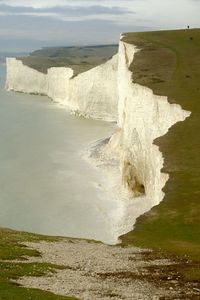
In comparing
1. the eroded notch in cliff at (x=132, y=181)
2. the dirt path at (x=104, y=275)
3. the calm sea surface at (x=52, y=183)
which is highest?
the dirt path at (x=104, y=275)

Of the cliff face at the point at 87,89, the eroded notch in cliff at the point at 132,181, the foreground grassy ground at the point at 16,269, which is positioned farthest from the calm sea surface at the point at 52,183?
the cliff face at the point at 87,89

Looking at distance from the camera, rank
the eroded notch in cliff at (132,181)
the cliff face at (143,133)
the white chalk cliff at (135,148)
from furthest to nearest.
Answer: the eroded notch in cliff at (132,181) → the cliff face at (143,133) → the white chalk cliff at (135,148)

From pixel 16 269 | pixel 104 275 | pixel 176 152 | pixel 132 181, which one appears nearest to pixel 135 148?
pixel 132 181

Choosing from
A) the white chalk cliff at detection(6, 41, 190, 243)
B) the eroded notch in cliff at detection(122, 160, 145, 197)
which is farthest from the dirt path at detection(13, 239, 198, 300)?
the eroded notch in cliff at detection(122, 160, 145, 197)

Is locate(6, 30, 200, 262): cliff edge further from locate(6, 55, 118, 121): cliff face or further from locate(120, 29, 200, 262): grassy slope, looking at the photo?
locate(6, 55, 118, 121): cliff face

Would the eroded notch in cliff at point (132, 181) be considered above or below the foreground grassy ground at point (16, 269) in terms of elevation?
below

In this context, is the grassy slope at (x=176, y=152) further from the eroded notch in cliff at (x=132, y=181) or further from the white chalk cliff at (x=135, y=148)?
the eroded notch in cliff at (x=132, y=181)

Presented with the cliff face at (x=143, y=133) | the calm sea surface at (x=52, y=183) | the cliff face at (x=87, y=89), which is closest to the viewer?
the calm sea surface at (x=52, y=183)

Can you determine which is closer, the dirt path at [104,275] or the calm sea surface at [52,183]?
the dirt path at [104,275]
